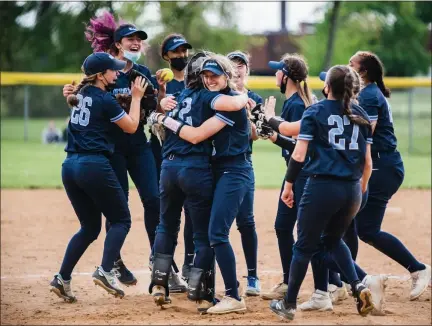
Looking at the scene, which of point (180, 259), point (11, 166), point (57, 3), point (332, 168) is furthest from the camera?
point (57, 3)

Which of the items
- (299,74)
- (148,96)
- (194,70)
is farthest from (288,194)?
(148,96)

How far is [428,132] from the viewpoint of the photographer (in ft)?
82.2

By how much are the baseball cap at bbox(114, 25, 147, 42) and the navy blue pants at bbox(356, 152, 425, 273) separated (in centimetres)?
224

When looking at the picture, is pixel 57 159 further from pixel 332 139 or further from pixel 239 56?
pixel 332 139

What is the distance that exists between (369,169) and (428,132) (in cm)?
1928

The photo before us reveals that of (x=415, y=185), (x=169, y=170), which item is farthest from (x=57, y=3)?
(x=169, y=170)

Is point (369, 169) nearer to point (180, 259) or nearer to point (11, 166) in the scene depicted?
point (180, 259)

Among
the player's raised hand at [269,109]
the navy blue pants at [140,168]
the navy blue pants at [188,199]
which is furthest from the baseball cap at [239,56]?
the navy blue pants at [188,199]

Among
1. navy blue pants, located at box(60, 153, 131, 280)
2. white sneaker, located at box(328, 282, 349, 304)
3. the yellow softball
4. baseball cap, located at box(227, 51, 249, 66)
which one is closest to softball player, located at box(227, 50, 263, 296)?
baseball cap, located at box(227, 51, 249, 66)

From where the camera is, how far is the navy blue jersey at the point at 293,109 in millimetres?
6922

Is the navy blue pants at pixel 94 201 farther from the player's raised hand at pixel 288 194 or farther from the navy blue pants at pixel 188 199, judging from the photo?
the player's raised hand at pixel 288 194

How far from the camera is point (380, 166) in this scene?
728 cm

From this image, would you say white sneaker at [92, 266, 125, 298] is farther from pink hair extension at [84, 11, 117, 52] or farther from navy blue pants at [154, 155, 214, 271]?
pink hair extension at [84, 11, 117, 52]

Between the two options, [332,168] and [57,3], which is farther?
[57,3]
